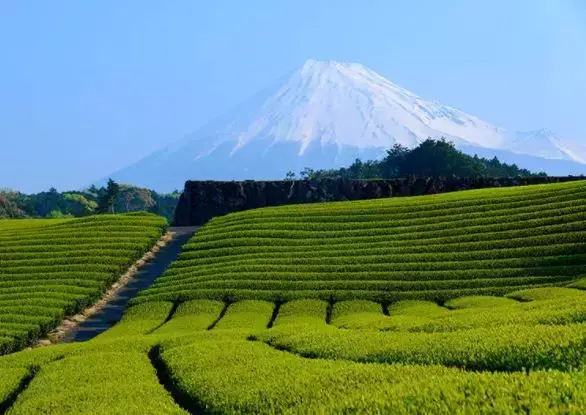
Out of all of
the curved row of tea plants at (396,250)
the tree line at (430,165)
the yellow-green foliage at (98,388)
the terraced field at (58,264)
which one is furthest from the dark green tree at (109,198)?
the yellow-green foliage at (98,388)

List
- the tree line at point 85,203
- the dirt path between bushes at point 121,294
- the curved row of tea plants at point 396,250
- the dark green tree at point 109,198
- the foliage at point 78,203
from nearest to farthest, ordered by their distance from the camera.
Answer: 1. the curved row of tea plants at point 396,250
2. the dirt path between bushes at point 121,294
3. the dark green tree at point 109,198
4. the tree line at point 85,203
5. the foliage at point 78,203

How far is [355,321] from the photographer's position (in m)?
18.6

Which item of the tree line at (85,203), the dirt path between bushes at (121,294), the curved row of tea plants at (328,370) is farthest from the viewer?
the tree line at (85,203)

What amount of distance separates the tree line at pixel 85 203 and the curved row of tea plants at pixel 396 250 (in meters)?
39.8

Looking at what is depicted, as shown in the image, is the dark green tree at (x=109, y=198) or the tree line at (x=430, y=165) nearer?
the dark green tree at (x=109, y=198)

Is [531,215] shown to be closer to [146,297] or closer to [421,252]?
[421,252]

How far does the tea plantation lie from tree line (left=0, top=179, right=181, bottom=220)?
37443mm

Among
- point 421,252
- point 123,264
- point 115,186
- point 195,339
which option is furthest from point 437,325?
point 115,186

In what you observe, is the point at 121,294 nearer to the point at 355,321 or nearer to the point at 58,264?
the point at 58,264

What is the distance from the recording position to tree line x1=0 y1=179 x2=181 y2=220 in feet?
239

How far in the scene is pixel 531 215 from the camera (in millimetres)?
28094

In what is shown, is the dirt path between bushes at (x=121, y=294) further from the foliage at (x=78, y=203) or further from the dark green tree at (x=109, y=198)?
the foliage at (x=78, y=203)

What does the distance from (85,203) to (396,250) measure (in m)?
70.8

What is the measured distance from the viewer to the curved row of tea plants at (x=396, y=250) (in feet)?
75.6
